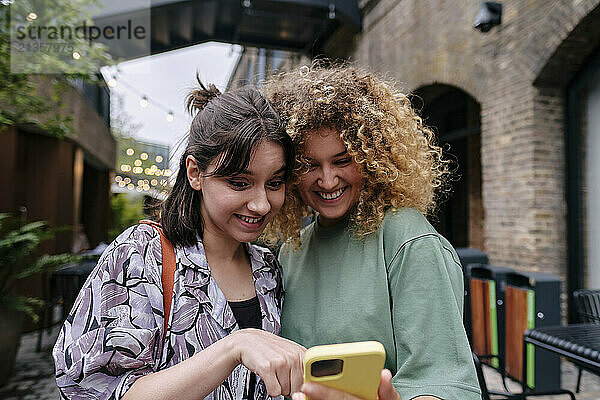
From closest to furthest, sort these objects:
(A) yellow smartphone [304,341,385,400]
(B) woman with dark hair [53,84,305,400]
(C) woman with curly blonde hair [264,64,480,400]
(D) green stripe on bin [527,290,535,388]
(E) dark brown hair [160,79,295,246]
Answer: (A) yellow smartphone [304,341,385,400] < (B) woman with dark hair [53,84,305,400] < (C) woman with curly blonde hair [264,64,480,400] < (E) dark brown hair [160,79,295,246] < (D) green stripe on bin [527,290,535,388]

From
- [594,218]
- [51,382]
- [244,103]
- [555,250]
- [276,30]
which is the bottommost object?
[51,382]

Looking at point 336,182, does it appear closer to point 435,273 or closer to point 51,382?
point 435,273

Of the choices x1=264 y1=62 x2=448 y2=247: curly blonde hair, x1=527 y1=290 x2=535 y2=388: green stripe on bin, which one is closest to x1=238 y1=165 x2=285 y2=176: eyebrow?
x1=264 y1=62 x2=448 y2=247: curly blonde hair

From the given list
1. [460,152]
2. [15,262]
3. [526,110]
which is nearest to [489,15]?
[526,110]

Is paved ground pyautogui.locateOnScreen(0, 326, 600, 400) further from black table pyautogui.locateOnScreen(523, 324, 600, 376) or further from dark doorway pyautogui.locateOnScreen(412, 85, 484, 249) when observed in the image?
dark doorway pyautogui.locateOnScreen(412, 85, 484, 249)

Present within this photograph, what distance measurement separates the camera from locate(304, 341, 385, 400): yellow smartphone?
0.79 m

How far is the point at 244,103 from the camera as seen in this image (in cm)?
142

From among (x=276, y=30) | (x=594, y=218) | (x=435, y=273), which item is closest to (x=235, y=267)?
(x=435, y=273)

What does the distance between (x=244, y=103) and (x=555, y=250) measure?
4.82 meters

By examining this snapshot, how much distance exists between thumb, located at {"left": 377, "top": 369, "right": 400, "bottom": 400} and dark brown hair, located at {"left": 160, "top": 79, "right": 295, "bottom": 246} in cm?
66

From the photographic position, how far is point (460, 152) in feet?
26.8

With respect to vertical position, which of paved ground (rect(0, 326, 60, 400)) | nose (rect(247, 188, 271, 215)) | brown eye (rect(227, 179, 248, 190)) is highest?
brown eye (rect(227, 179, 248, 190))

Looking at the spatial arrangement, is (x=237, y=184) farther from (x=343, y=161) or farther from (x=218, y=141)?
(x=343, y=161)

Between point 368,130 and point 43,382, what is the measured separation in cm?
499
